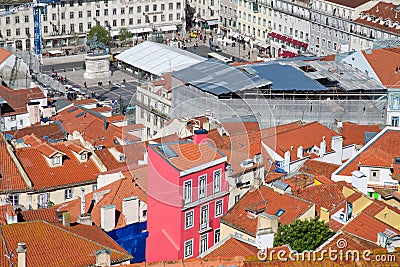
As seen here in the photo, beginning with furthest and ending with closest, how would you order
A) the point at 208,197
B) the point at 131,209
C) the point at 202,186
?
the point at 131,209 < the point at 208,197 < the point at 202,186

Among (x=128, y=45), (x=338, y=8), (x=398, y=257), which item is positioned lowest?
(x=128, y=45)

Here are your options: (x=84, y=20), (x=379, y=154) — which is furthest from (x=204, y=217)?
(x=84, y=20)

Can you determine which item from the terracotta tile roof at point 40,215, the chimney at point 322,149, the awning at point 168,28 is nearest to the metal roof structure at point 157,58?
the awning at point 168,28

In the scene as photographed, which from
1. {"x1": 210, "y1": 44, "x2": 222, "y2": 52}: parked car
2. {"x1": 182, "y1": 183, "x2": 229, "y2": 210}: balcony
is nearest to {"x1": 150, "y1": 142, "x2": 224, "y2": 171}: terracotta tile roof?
{"x1": 182, "y1": 183, "x2": 229, "y2": 210}: balcony

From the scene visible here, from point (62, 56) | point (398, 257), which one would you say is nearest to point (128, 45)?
point (62, 56)

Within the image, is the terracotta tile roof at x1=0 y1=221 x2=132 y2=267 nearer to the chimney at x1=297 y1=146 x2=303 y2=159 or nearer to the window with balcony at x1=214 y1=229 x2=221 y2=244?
the window with balcony at x1=214 y1=229 x2=221 y2=244

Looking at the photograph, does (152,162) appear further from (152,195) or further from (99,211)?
(99,211)

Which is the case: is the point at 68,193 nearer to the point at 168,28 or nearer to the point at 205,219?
the point at 205,219
